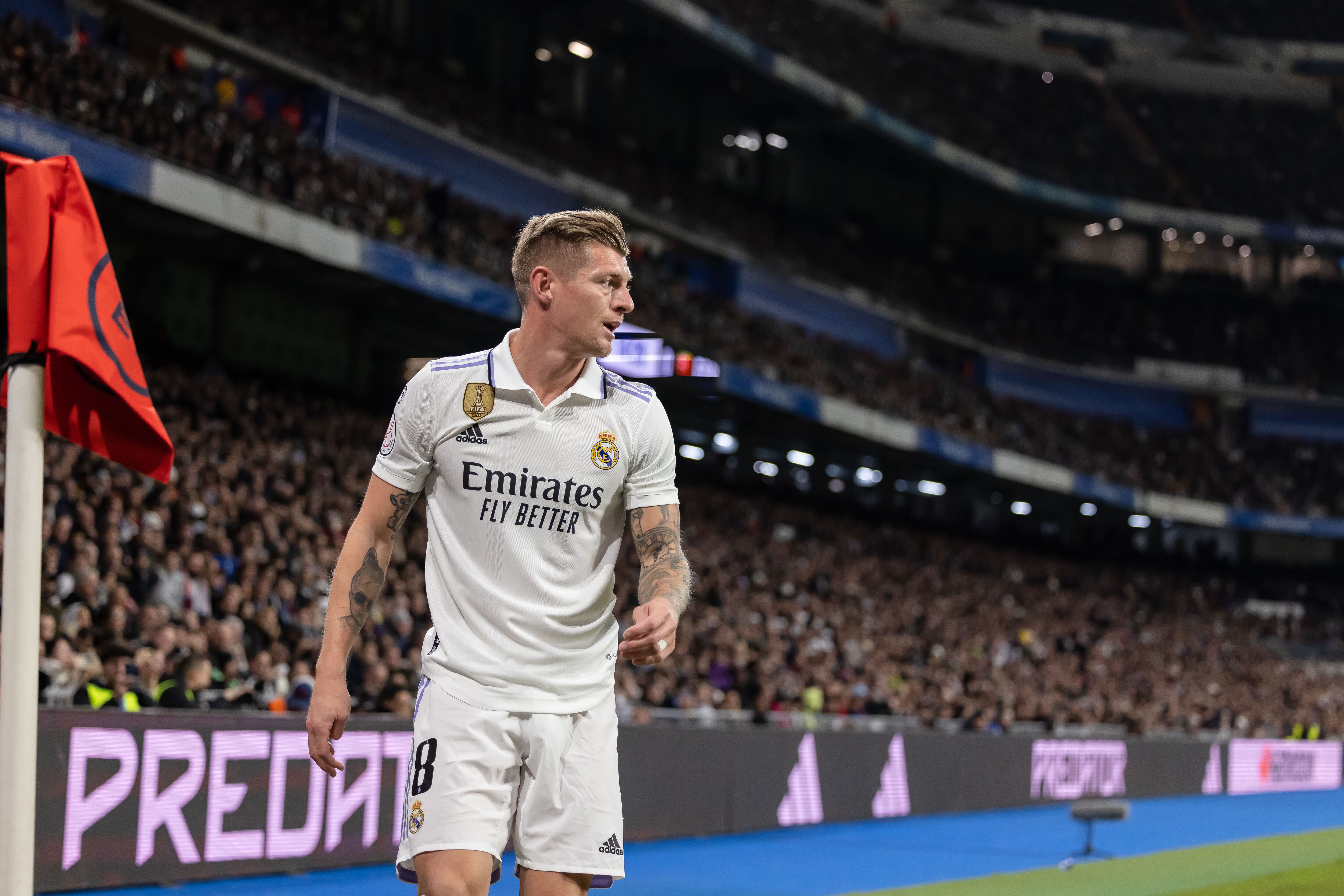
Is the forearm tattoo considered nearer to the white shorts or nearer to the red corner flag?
the white shorts

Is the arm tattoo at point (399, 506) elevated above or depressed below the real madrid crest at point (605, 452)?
below

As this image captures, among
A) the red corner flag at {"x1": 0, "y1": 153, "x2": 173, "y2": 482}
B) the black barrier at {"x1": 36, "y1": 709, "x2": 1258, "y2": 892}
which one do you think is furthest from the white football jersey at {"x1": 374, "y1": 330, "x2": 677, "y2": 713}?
the black barrier at {"x1": 36, "y1": 709, "x2": 1258, "y2": 892}

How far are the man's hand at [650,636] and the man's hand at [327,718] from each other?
2.40ft

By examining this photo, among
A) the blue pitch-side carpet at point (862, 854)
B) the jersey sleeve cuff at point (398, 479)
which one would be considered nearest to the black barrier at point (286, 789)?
the blue pitch-side carpet at point (862, 854)

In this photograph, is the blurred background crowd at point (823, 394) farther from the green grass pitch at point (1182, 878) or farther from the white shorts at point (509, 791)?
the green grass pitch at point (1182, 878)

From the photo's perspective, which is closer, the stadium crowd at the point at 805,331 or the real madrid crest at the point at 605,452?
the real madrid crest at the point at 605,452

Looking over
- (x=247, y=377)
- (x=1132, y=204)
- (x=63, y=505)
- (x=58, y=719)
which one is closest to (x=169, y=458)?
(x=58, y=719)

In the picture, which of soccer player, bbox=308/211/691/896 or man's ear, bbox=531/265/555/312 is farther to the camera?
man's ear, bbox=531/265/555/312

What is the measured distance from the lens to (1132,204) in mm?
47750

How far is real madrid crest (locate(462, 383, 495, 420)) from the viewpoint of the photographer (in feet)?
12.3

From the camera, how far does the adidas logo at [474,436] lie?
3727mm

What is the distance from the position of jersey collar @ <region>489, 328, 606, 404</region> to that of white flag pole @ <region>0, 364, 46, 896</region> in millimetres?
1111

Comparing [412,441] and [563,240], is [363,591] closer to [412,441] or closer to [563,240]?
[412,441]

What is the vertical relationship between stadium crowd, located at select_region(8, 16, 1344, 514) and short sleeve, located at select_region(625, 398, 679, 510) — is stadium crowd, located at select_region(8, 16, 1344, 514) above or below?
above
